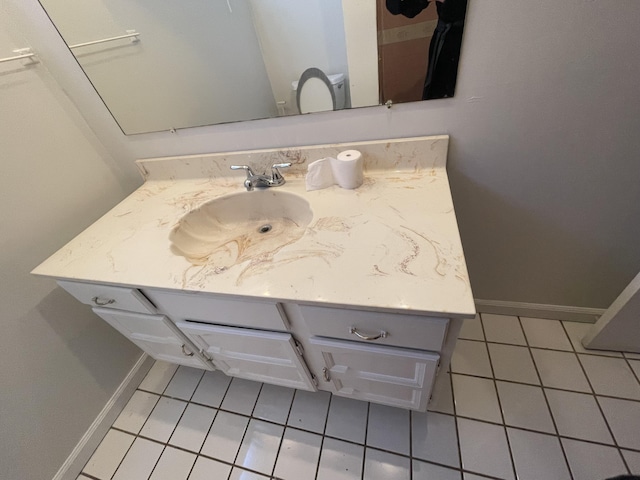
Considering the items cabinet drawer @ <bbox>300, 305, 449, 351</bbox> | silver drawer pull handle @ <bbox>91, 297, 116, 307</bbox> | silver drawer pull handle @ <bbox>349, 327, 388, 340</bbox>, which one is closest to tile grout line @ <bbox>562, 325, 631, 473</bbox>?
cabinet drawer @ <bbox>300, 305, 449, 351</bbox>

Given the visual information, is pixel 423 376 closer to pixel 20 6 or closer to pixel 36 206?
pixel 36 206

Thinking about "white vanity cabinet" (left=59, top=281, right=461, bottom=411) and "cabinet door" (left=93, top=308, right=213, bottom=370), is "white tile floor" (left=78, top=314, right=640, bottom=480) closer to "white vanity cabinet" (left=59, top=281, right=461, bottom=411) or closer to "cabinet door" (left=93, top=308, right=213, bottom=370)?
"white vanity cabinet" (left=59, top=281, right=461, bottom=411)

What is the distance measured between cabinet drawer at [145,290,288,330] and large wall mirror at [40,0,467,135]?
626mm

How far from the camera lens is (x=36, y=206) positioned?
0.93 metres

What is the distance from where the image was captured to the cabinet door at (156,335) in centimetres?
86

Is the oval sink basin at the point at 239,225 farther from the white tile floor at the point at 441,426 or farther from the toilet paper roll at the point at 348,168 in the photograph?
the white tile floor at the point at 441,426

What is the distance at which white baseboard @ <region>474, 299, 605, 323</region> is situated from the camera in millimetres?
1155

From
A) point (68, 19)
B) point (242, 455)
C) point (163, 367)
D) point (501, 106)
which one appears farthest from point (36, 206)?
point (501, 106)

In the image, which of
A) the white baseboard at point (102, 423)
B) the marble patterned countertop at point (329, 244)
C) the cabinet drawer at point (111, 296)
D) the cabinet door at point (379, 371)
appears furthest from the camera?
the white baseboard at point (102, 423)

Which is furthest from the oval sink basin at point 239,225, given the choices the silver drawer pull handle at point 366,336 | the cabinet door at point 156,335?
the silver drawer pull handle at point 366,336

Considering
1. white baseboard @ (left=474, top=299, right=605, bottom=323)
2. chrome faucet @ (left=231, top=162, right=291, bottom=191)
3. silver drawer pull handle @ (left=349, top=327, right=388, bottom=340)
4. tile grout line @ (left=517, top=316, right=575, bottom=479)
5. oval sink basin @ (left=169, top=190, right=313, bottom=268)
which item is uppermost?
chrome faucet @ (left=231, top=162, right=291, bottom=191)

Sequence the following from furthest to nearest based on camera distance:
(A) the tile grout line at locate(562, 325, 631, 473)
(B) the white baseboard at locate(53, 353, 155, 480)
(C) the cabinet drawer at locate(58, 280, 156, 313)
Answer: (B) the white baseboard at locate(53, 353, 155, 480) → (A) the tile grout line at locate(562, 325, 631, 473) → (C) the cabinet drawer at locate(58, 280, 156, 313)

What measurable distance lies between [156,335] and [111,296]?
232mm

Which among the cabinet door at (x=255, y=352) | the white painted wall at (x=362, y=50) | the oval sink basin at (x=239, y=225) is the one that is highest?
the white painted wall at (x=362, y=50)
